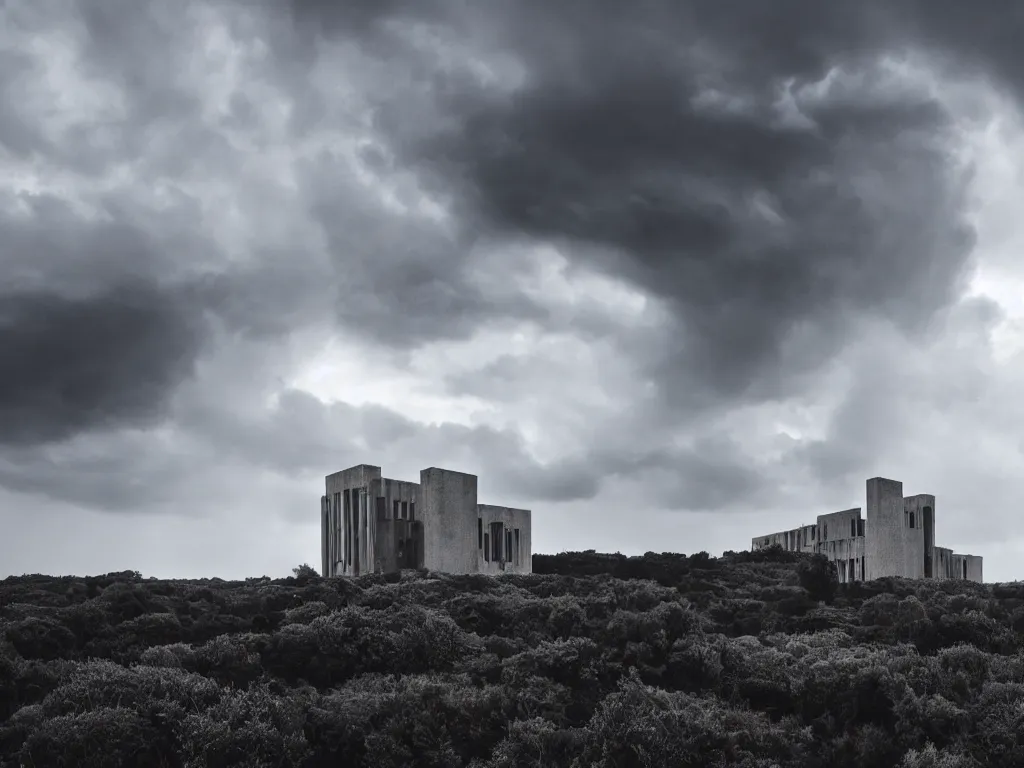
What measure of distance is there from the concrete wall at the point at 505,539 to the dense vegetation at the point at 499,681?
1772 cm

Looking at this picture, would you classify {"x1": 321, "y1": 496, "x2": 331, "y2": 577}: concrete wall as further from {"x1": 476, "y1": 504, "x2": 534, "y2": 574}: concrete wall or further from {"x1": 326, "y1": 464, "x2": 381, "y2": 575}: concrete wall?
{"x1": 476, "y1": 504, "x2": 534, "y2": 574}: concrete wall

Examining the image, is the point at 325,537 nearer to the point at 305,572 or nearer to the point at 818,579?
the point at 305,572

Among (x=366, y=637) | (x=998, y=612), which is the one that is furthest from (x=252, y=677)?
(x=998, y=612)

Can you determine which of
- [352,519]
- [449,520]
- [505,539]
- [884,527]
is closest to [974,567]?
[884,527]

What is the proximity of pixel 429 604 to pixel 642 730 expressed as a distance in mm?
9185

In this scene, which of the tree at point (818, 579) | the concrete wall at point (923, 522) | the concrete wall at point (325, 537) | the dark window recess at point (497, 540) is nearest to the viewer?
the tree at point (818, 579)

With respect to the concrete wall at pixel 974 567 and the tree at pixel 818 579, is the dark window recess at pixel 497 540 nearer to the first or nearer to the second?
the tree at pixel 818 579

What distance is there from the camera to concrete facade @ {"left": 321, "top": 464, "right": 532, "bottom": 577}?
3353 centimetres

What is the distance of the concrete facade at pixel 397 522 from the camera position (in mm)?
Result: 33531

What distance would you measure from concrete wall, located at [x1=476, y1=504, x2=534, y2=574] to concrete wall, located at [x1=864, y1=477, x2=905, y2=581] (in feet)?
46.7

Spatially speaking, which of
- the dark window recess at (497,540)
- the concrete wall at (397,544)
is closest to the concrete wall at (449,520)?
the concrete wall at (397,544)

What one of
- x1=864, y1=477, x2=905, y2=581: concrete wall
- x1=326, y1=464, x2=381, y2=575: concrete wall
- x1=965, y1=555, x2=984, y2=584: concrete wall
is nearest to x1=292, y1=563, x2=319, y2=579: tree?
x1=326, y1=464, x2=381, y2=575: concrete wall

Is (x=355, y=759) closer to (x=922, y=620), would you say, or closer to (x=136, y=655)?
(x=136, y=655)

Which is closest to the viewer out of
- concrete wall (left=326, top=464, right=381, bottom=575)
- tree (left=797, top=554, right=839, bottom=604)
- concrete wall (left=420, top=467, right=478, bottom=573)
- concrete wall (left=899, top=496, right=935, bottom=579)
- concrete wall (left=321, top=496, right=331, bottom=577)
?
tree (left=797, top=554, right=839, bottom=604)
